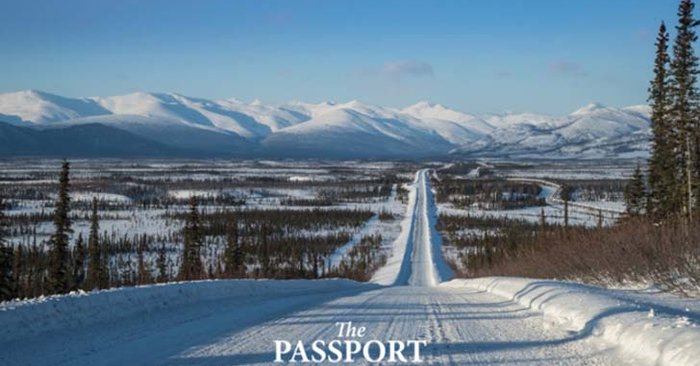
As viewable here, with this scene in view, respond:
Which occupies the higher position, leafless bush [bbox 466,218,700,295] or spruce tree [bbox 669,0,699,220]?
spruce tree [bbox 669,0,699,220]

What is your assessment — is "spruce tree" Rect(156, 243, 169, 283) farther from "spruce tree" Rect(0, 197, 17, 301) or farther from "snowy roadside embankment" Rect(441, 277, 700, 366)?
"snowy roadside embankment" Rect(441, 277, 700, 366)

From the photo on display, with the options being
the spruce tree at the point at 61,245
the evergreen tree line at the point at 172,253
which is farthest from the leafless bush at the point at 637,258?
the spruce tree at the point at 61,245

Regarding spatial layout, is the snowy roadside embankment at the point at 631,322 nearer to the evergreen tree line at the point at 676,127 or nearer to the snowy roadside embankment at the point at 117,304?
the snowy roadside embankment at the point at 117,304

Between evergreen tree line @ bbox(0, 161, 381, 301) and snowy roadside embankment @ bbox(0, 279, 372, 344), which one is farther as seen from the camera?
evergreen tree line @ bbox(0, 161, 381, 301)

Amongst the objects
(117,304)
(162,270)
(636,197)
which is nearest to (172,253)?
(162,270)

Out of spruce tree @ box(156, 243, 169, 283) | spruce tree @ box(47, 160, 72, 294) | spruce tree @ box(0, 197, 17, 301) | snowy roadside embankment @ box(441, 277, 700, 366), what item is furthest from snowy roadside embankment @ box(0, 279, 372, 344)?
spruce tree @ box(47, 160, 72, 294)

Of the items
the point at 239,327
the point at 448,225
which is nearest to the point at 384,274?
the point at 448,225

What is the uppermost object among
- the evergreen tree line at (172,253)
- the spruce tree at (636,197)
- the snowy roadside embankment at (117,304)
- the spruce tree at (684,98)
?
the spruce tree at (684,98)
